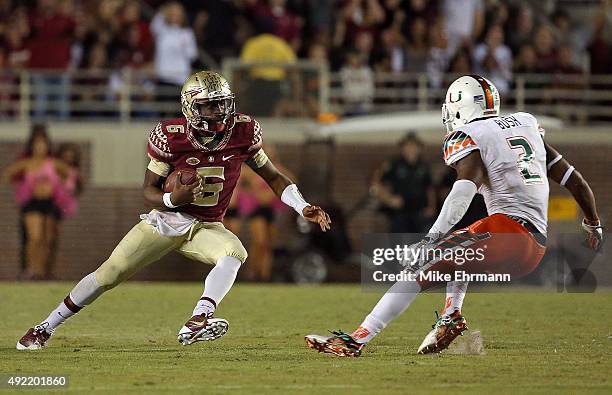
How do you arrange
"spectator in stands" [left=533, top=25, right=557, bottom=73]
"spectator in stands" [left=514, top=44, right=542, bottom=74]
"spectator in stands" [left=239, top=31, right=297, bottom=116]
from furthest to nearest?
"spectator in stands" [left=533, top=25, right=557, bottom=73]
"spectator in stands" [left=514, top=44, right=542, bottom=74]
"spectator in stands" [left=239, top=31, right=297, bottom=116]

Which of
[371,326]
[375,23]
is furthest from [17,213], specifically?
[371,326]

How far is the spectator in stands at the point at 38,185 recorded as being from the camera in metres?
15.9

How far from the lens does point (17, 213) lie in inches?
679

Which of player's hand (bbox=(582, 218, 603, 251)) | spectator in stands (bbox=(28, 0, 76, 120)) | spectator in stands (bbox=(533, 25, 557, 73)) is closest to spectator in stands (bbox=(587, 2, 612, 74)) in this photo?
spectator in stands (bbox=(533, 25, 557, 73))

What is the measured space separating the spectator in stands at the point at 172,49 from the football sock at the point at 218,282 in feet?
29.3

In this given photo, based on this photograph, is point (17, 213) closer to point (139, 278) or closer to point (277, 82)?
point (139, 278)

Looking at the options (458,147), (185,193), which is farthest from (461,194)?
(185,193)

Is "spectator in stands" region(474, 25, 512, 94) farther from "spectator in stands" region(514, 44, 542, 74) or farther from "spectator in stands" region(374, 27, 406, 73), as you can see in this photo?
→ "spectator in stands" region(374, 27, 406, 73)

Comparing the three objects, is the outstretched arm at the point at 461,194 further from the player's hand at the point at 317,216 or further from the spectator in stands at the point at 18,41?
the spectator in stands at the point at 18,41

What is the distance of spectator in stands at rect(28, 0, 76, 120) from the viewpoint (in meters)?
17.0

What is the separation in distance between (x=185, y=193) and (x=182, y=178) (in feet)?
0.42

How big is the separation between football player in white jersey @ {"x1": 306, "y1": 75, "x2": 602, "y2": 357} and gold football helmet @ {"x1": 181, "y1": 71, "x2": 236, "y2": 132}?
138 cm

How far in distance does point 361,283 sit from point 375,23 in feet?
12.3

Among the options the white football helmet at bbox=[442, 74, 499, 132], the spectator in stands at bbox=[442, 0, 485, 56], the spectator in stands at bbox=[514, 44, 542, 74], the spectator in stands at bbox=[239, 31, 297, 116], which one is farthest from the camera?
the spectator in stands at bbox=[442, 0, 485, 56]
